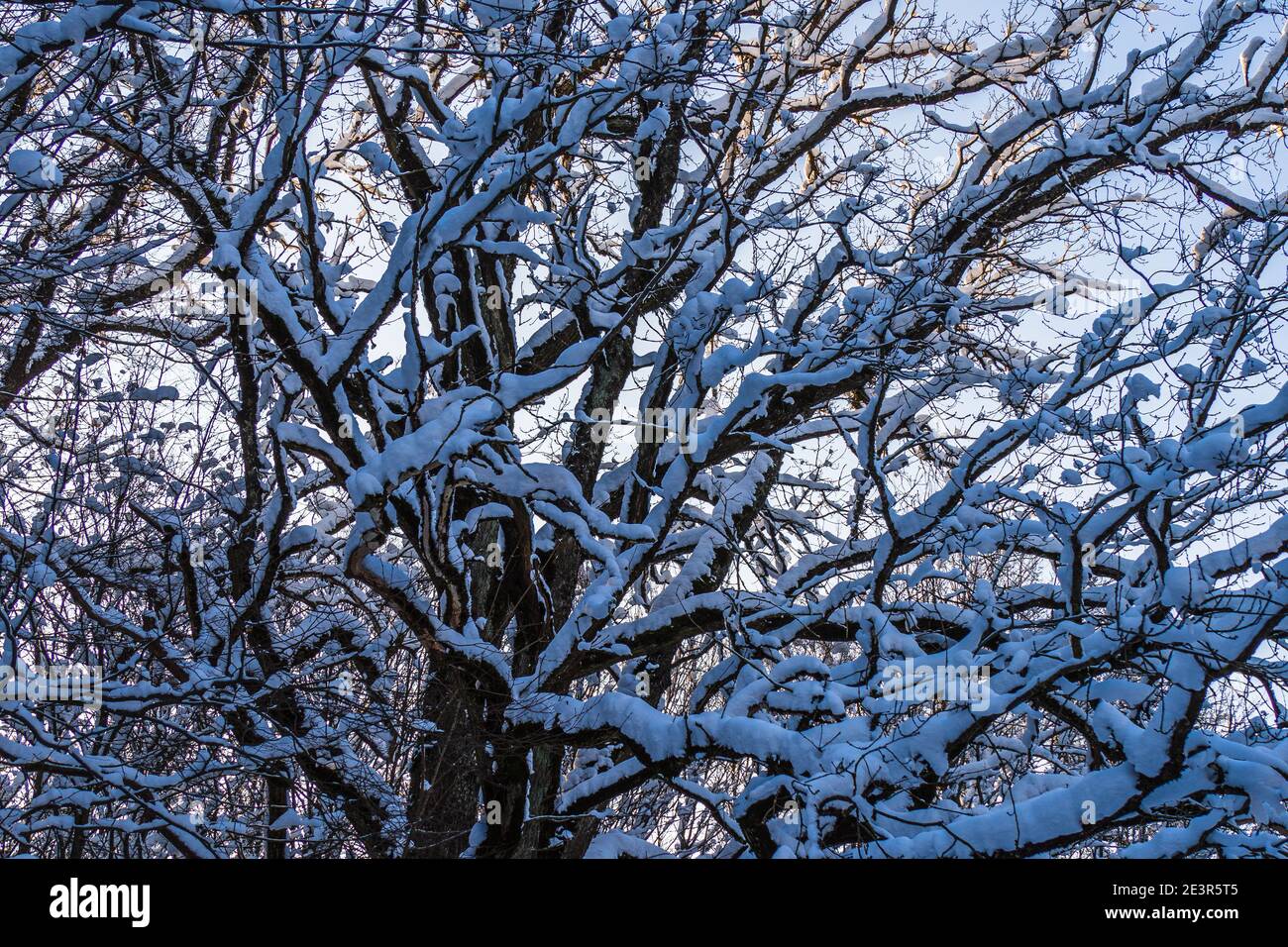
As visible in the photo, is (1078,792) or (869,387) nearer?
(1078,792)

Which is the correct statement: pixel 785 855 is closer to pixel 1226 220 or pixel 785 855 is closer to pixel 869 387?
pixel 869 387

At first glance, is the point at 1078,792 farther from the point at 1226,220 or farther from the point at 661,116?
the point at 661,116

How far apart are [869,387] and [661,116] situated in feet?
8.61

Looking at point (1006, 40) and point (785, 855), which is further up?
point (1006, 40)
